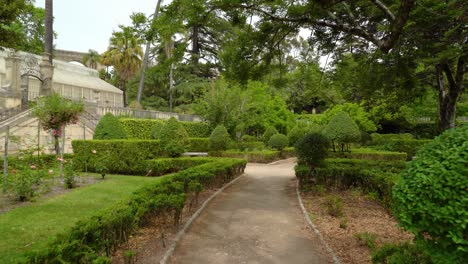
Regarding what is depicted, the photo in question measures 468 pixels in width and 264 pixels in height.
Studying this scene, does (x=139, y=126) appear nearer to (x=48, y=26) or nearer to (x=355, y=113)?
(x=48, y=26)

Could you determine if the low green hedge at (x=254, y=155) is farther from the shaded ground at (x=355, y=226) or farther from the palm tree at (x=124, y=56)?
the palm tree at (x=124, y=56)

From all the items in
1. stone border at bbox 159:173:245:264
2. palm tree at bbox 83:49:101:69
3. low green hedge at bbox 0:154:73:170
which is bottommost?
stone border at bbox 159:173:245:264

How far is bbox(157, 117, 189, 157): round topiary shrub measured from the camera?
1532 centimetres

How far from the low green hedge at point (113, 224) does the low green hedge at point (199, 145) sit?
42.0ft

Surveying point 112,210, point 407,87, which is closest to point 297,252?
point 112,210

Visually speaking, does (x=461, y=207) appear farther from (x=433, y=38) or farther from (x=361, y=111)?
(x=361, y=111)

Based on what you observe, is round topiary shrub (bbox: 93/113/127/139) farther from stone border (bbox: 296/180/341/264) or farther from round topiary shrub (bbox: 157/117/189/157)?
stone border (bbox: 296/180/341/264)

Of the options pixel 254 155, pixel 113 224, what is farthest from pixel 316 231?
pixel 254 155

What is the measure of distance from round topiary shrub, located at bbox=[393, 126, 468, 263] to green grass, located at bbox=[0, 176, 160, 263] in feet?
12.9

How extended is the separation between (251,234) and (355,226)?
2187 millimetres

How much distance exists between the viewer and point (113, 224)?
4.34 m

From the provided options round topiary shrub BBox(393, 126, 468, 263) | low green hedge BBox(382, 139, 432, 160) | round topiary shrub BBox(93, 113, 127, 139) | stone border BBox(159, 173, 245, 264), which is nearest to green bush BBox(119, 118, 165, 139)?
round topiary shrub BBox(93, 113, 127, 139)

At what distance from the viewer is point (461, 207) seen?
9.30 feet

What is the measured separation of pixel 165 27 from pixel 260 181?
7.44 meters
